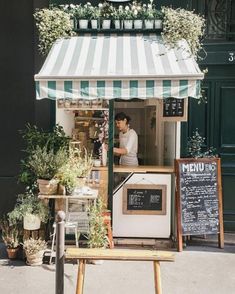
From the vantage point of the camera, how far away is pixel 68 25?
6.99 meters

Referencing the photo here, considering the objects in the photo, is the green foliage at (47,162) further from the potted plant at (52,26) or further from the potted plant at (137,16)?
the potted plant at (137,16)

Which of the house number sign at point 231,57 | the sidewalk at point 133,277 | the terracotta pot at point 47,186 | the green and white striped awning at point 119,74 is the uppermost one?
the house number sign at point 231,57

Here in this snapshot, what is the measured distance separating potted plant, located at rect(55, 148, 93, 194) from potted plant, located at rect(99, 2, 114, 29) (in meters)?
1.86

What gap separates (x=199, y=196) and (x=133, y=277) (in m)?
1.63

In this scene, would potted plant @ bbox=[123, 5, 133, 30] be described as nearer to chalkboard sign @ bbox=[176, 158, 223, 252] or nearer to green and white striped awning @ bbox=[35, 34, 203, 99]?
green and white striped awning @ bbox=[35, 34, 203, 99]


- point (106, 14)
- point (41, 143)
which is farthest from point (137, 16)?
point (41, 143)

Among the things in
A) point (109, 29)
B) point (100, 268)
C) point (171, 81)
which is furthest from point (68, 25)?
point (100, 268)

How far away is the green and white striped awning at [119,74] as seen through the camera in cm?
591

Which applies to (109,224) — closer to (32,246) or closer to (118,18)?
(32,246)

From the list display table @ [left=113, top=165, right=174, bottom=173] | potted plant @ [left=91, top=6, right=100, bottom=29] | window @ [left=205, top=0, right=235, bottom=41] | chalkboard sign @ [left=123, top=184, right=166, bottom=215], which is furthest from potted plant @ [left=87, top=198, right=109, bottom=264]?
window @ [left=205, top=0, right=235, bottom=41]

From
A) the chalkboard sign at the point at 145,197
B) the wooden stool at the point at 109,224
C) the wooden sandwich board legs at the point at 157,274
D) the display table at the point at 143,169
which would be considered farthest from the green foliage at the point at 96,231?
the wooden sandwich board legs at the point at 157,274

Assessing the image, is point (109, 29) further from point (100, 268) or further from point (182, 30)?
point (100, 268)

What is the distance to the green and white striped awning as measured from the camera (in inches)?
233

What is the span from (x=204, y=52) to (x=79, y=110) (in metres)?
2.16
